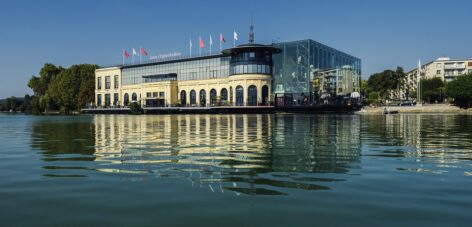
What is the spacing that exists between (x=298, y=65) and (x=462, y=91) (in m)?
47.3

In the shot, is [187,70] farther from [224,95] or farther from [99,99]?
[99,99]

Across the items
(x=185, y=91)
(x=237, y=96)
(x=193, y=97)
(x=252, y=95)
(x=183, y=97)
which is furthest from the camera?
(x=183, y=97)

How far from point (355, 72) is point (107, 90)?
99.5 metres

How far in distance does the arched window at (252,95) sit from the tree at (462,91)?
2315 inches

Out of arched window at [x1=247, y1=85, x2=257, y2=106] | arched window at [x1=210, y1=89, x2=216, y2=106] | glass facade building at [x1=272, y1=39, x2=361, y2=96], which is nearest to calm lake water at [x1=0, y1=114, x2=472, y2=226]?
glass facade building at [x1=272, y1=39, x2=361, y2=96]

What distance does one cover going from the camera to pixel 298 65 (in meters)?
110

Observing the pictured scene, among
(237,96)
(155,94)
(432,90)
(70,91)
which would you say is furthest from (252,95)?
(432,90)

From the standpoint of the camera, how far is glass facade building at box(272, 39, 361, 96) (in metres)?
109

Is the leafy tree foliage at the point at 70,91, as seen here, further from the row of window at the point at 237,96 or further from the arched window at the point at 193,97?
the arched window at the point at 193,97

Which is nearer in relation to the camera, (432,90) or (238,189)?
(238,189)

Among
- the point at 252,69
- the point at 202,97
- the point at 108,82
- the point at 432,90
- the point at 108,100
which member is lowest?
the point at 108,100

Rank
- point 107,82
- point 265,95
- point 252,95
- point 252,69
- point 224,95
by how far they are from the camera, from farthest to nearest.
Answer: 1. point 107,82
2. point 224,95
3. point 265,95
4. point 252,95
5. point 252,69

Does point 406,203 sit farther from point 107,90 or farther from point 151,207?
point 107,90

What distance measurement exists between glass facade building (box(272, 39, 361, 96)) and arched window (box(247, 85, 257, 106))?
6240 mm
